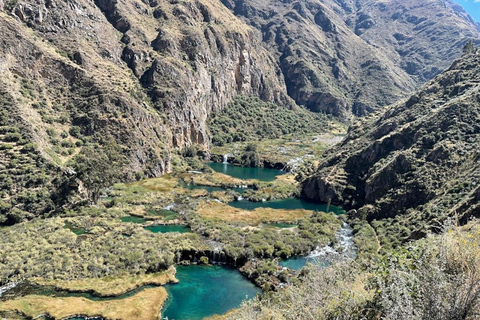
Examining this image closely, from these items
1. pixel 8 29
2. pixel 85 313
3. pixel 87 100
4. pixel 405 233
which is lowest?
pixel 85 313

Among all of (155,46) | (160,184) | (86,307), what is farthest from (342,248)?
(155,46)

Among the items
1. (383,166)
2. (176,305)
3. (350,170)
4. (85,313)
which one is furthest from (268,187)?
(85,313)

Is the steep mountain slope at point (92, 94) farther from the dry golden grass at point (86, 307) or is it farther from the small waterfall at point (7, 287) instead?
the dry golden grass at point (86, 307)

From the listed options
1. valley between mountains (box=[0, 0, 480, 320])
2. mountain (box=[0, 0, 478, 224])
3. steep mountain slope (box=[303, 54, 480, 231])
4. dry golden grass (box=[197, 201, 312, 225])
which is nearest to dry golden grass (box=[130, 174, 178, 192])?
valley between mountains (box=[0, 0, 480, 320])

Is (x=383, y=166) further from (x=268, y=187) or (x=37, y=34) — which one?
(x=37, y=34)

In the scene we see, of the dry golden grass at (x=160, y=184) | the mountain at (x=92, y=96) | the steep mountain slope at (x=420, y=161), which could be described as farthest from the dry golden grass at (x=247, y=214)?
the mountain at (x=92, y=96)

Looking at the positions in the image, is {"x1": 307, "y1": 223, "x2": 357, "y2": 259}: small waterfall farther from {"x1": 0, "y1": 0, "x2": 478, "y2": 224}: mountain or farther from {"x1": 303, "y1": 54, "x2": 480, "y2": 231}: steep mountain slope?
{"x1": 0, "y1": 0, "x2": 478, "y2": 224}: mountain
